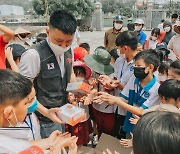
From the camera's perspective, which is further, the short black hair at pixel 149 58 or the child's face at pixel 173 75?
the child's face at pixel 173 75

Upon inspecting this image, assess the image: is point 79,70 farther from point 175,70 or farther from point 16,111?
point 16,111

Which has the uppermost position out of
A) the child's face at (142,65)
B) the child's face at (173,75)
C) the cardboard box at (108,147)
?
the child's face at (142,65)

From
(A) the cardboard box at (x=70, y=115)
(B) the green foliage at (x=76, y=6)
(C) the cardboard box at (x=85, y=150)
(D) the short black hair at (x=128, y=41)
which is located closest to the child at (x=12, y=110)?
(A) the cardboard box at (x=70, y=115)

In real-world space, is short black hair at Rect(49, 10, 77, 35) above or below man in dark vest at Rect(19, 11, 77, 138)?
above

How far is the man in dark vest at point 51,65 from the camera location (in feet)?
6.38

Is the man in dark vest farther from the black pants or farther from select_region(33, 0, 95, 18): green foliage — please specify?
select_region(33, 0, 95, 18): green foliage

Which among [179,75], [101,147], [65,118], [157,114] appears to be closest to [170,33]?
[179,75]

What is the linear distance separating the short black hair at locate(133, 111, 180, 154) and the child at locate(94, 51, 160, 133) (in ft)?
3.97

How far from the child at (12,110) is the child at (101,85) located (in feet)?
4.41

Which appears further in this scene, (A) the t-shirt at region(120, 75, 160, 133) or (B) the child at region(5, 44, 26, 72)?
(B) the child at region(5, 44, 26, 72)

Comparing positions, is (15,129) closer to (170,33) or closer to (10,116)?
(10,116)

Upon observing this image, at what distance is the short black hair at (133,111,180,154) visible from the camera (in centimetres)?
89

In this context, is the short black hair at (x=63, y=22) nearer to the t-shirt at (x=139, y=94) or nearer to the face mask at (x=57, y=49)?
the face mask at (x=57, y=49)

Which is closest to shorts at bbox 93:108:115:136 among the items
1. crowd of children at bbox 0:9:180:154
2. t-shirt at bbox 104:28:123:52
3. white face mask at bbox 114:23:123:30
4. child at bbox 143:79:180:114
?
crowd of children at bbox 0:9:180:154
